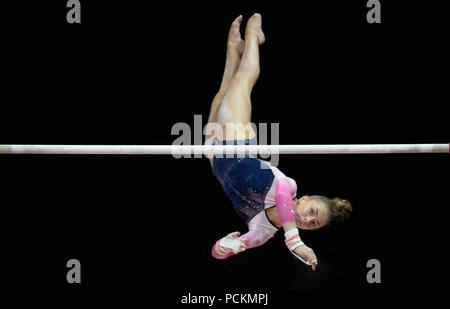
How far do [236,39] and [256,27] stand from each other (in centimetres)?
13

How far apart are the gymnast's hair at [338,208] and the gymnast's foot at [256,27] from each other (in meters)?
0.90

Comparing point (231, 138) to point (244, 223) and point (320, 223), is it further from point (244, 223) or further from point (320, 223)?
point (320, 223)

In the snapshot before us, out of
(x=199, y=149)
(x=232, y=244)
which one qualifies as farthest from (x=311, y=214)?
(x=199, y=149)

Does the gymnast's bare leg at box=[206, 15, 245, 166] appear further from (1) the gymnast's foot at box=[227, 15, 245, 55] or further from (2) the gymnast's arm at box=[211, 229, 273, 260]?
(2) the gymnast's arm at box=[211, 229, 273, 260]

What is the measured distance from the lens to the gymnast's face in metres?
2.04

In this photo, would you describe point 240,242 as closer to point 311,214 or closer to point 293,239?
point 293,239

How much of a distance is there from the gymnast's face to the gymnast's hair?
0.02m

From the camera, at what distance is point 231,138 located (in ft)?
6.74

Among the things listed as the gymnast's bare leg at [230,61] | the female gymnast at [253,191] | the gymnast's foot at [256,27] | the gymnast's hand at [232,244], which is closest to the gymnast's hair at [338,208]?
the female gymnast at [253,191]

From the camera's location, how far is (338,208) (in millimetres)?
2059

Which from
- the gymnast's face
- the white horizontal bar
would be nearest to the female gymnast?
the gymnast's face

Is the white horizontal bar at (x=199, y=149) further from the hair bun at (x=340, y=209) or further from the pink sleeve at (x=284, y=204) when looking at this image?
the hair bun at (x=340, y=209)

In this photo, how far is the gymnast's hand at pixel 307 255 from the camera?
1.95 meters

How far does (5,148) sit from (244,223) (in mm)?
1235
